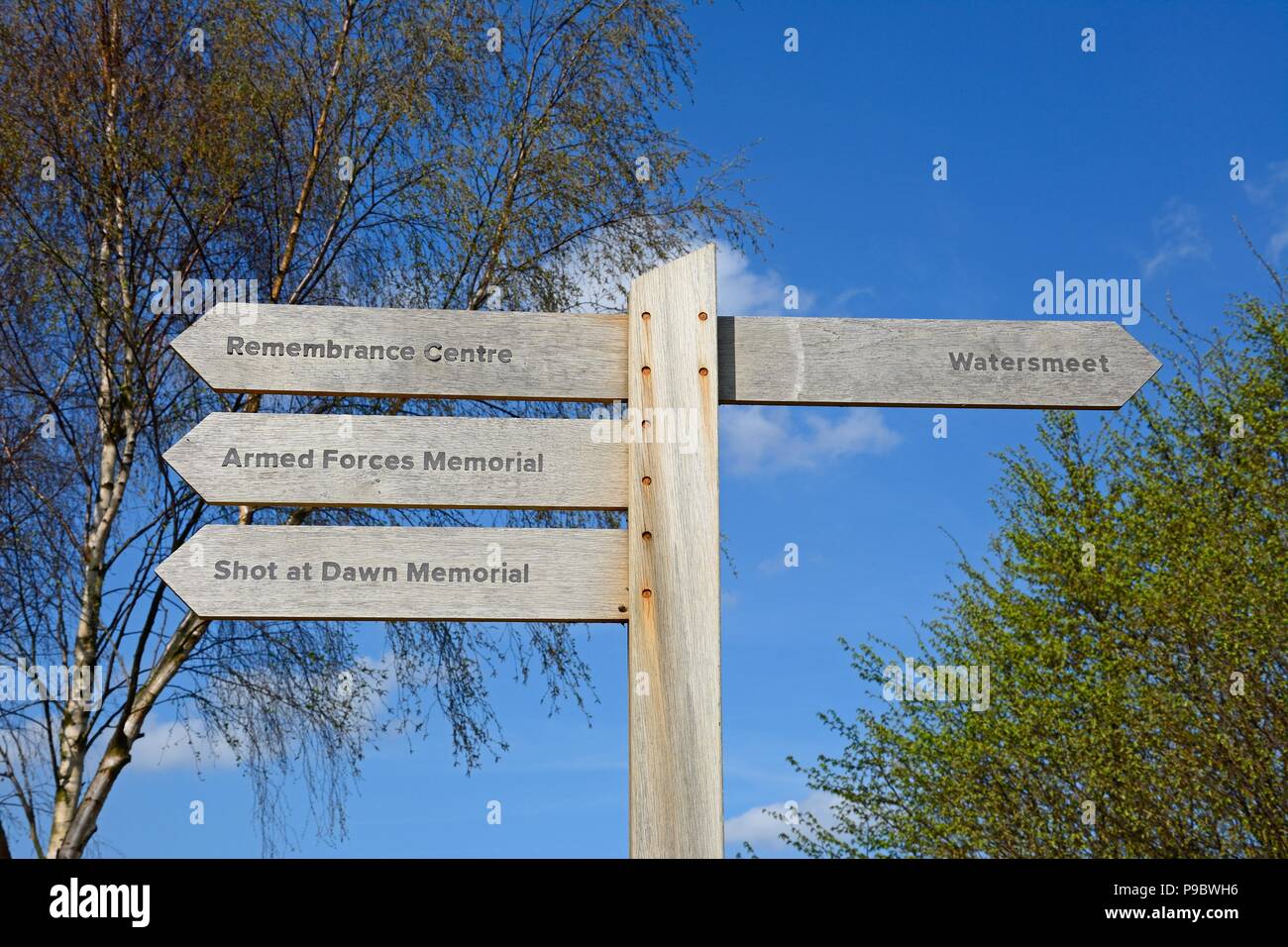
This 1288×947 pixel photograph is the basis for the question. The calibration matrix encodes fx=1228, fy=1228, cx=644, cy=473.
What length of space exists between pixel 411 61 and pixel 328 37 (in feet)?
2.14

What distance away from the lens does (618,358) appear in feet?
13.2

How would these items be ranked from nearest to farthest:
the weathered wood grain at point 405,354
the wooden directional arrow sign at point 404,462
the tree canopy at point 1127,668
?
the wooden directional arrow sign at point 404,462, the weathered wood grain at point 405,354, the tree canopy at point 1127,668

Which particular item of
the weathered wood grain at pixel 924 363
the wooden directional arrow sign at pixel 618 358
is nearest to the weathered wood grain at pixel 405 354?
the wooden directional arrow sign at pixel 618 358

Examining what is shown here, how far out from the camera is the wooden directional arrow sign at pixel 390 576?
3715 millimetres

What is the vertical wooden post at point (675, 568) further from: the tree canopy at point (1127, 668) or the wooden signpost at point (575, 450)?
the tree canopy at point (1127, 668)

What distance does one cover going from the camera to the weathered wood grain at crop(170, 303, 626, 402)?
393 centimetres

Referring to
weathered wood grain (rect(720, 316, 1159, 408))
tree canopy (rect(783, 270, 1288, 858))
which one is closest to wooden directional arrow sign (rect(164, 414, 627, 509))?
weathered wood grain (rect(720, 316, 1159, 408))

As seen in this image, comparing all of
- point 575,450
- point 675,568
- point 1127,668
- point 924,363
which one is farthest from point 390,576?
point 1127,668

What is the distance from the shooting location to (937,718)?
14.4m

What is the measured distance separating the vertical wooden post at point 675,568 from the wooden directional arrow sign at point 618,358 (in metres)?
0.14

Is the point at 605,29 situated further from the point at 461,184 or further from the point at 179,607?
the point at 179,607

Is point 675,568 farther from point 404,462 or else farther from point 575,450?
point 404,462

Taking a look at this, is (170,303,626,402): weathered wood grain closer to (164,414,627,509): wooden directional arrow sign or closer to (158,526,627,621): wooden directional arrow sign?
(164,414,627,509): wooden directional arrow sign
